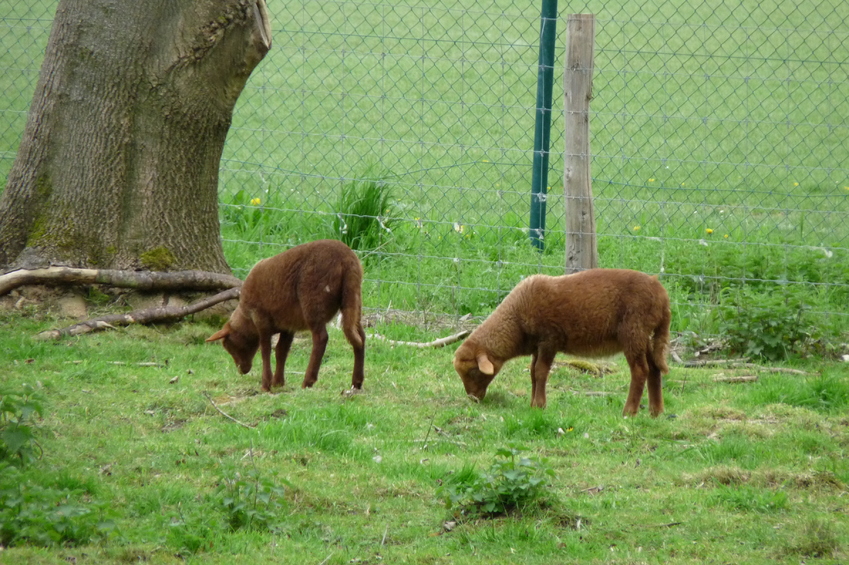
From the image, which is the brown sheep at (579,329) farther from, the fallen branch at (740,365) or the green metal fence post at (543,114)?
the green metal fence post at (543,114)

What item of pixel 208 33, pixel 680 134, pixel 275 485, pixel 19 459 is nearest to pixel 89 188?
pixel 208 33

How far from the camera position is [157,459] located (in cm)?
507

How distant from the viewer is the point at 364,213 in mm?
9648

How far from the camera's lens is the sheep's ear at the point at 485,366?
6.41 m

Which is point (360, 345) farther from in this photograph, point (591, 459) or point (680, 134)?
point (680, 134)

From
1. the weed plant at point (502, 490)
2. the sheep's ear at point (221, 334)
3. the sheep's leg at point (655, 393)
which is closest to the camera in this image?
the weed plant at point (502, 490)

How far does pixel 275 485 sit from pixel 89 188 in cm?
382

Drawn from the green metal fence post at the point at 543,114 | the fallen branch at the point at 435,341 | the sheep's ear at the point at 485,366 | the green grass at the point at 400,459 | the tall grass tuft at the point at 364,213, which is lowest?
the green grass at the point at 400,459

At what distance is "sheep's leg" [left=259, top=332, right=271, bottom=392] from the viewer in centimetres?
665

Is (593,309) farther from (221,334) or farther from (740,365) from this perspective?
(221,334)

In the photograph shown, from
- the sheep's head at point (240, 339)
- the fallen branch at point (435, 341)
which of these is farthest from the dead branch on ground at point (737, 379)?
the sheep's head at point (240, 339)

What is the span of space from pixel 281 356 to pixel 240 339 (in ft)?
1.30

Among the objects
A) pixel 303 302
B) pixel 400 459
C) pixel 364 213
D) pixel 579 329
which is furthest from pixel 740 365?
pixel 364 213

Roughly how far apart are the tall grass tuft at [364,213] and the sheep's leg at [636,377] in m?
3.87
